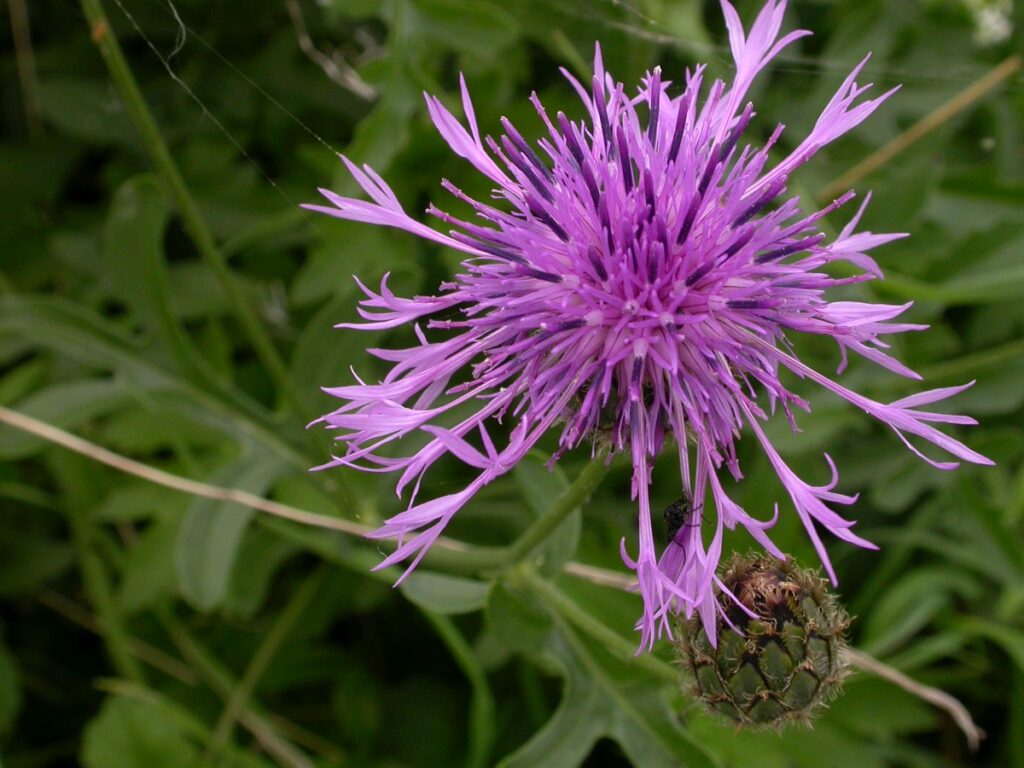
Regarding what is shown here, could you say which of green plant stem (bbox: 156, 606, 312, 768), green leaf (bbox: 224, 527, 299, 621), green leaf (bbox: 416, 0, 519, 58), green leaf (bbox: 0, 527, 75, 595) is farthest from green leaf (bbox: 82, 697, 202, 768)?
green leaf (bbox: 416, 0, 519, 58)

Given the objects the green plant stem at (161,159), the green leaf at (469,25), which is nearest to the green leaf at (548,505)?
the green plant stem at (161,159)

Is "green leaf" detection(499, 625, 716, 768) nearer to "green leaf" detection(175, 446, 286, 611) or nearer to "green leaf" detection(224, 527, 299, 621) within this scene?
"green leaf" detection(175, 446, 286, 611)

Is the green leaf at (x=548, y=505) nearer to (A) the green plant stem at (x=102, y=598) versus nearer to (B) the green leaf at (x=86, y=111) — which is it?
(A) the green plant stem at (x=102, y=598)

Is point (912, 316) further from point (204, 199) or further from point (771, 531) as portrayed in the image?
point (204, 199)

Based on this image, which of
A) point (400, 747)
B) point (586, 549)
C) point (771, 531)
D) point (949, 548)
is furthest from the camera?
point (400, 747)

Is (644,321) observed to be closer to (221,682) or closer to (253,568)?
(253,568)

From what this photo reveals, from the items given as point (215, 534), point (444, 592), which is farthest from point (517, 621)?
point (215, 534)

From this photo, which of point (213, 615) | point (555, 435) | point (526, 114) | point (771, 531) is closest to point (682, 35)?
point (526, 114)

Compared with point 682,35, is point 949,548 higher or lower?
lower
